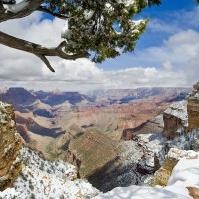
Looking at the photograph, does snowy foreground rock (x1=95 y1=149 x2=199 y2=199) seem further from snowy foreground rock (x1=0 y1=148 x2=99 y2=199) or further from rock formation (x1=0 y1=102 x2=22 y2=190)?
snowy foreground rock (x1=0 y1=148 x2=99 y2=199)

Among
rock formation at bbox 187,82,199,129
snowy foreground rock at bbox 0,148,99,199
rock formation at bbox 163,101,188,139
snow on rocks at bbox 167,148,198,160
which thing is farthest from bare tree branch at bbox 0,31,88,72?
rock formation at bbox 163,101,188,139

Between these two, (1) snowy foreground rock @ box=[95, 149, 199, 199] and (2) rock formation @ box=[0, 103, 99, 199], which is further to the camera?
(2) rock formation @ box=[0, 103, 99, 199]

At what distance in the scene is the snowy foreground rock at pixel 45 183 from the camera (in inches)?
1207

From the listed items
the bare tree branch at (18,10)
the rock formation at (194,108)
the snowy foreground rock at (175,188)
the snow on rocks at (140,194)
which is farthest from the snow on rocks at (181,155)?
the rock formation at (194,108)

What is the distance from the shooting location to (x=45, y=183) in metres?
37.2

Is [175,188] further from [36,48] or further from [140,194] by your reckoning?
[36,48]

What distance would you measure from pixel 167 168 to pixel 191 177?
168 inches

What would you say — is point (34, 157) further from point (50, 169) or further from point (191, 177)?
point (191, 177)

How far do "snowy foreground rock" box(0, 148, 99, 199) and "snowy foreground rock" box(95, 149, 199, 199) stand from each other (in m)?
12.2

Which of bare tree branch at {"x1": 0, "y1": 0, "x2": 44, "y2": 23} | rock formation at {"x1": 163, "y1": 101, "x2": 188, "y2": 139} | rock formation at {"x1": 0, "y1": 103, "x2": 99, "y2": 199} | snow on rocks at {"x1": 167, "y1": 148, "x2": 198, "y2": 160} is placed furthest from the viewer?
rock formation at {"x1": 163, "y1": 101, "x2": 188, "y2": 139}

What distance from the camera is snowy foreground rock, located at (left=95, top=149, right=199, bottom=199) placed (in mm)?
11070

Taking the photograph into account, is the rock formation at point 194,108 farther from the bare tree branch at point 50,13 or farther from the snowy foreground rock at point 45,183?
the bare tree branch at point 50,13

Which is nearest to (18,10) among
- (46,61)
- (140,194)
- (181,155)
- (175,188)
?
(46,61)

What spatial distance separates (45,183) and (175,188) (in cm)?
2650
